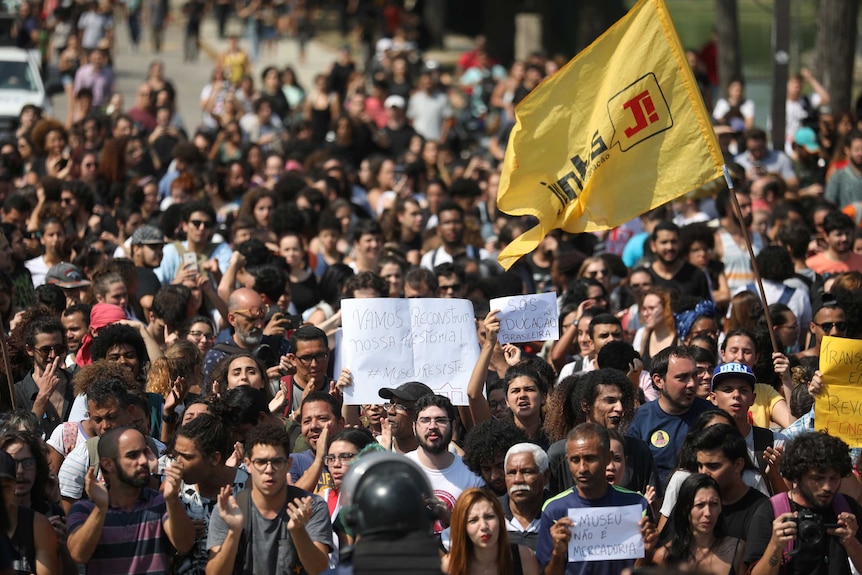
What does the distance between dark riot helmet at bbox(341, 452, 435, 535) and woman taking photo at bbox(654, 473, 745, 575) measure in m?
2.30

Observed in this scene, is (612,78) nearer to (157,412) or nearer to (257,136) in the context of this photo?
(157,412)

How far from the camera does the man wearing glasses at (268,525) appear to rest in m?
6.65

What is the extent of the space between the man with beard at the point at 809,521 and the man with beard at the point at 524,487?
39.7 inches

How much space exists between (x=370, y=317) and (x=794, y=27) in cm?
2411

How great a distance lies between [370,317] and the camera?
28.8 ft

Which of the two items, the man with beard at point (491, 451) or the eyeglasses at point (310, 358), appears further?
the eyeglasses at point (310, 358)

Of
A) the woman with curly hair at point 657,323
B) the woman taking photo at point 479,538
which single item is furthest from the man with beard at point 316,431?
the woman with curly hair at point 657,323

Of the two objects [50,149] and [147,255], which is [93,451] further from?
[50,149]

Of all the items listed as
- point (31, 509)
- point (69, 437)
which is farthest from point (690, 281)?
point (31, 509)

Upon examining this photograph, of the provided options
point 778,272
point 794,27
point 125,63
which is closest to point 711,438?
point 778,272

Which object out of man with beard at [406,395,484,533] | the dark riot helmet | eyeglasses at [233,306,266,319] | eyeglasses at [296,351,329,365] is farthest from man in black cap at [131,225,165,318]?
the dark riot helmet

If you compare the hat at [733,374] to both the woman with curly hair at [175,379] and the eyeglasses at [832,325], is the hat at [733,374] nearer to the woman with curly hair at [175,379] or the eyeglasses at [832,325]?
the eyeglasses at [832,325]

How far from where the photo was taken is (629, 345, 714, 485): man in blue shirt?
8.23 metres

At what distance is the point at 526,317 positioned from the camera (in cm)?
882
